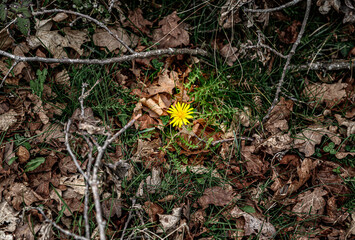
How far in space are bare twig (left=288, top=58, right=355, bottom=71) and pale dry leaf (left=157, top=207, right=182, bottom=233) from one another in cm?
220

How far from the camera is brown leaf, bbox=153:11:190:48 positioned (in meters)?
3.12

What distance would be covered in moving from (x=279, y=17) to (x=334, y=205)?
2333 mm

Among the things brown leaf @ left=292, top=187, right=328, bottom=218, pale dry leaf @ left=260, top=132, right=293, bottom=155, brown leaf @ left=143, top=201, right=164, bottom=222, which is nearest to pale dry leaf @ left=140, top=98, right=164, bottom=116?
brown leaf @ left=143, top=201, right=164, bottom=222

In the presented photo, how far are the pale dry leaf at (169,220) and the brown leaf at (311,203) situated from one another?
1293 mm

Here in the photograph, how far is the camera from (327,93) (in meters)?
3.22

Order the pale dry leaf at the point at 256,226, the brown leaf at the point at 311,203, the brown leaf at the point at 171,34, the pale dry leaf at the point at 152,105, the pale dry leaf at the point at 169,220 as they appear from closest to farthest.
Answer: the pale dry leaf at the point at 169,220 < the pale dry leaf at the point at 256,226 < the brown leaf at the point at 311,203 < the pale dry leaf at the point at 152,105 < the brown leaf at the point at 171,34

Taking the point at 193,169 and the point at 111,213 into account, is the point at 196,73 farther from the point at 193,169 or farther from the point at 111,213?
the point at 111,213

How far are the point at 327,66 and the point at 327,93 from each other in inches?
13.5

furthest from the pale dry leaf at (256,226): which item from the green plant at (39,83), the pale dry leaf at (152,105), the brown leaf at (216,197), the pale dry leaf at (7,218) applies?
the green plant at (39,83)

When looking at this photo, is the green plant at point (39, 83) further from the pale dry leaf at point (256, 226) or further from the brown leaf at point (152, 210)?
the pale dry leaf at point (256, 226)

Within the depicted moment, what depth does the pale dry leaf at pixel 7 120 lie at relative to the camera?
2719mm

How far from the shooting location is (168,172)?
2914 millimetres

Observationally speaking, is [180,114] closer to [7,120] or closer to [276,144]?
[276,144]

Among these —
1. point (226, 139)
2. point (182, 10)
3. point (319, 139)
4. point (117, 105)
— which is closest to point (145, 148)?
point (117, 105)
